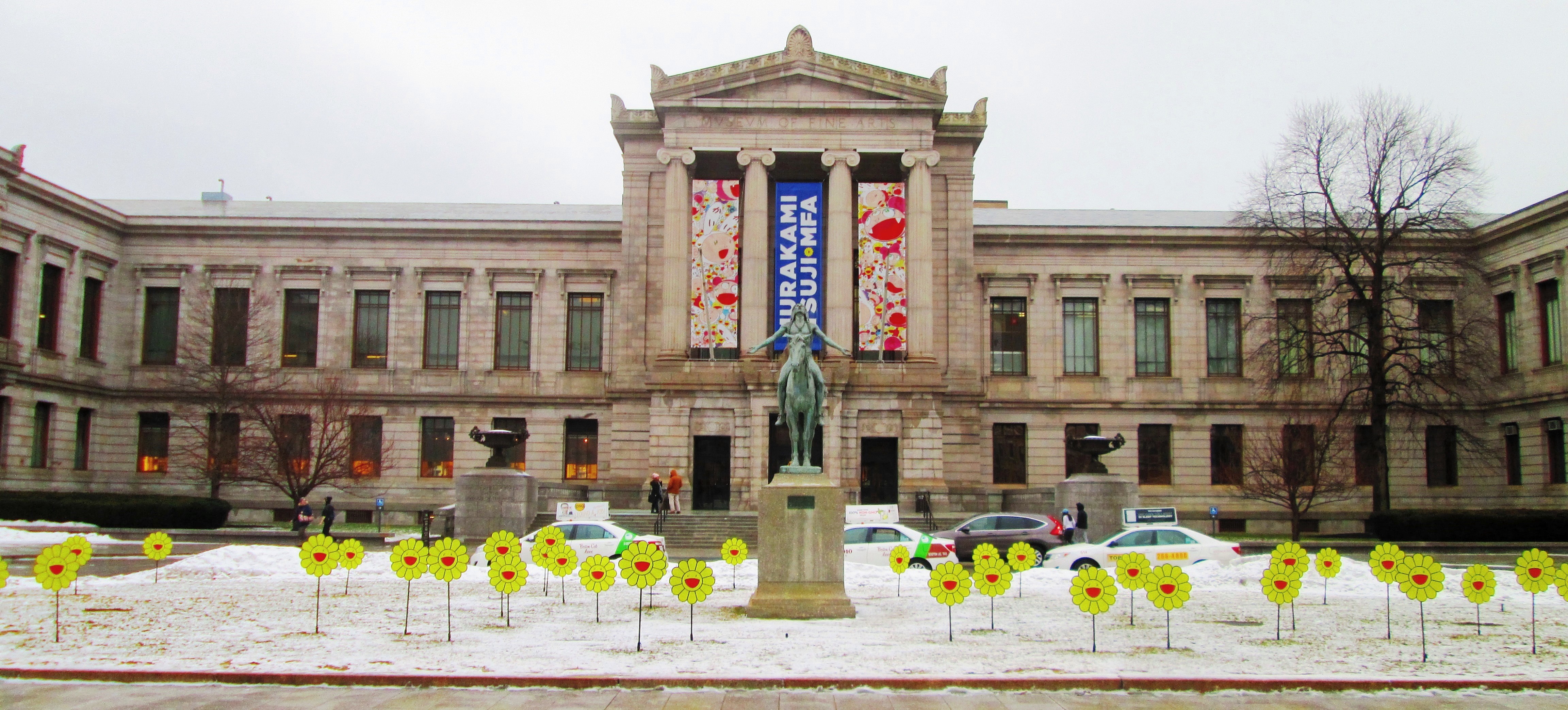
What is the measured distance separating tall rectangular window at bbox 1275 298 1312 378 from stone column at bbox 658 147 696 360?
22.6 meters

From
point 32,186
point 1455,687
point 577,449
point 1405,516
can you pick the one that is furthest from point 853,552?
point 32,186

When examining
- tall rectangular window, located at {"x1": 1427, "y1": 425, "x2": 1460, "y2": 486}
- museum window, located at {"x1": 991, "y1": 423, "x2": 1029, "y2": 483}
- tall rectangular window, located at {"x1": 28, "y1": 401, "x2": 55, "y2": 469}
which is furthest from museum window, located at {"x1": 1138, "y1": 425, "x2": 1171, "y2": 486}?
tall rectangular window, located at {"x1": 28, "y1": 401, "x2": 55, "y2": 469}

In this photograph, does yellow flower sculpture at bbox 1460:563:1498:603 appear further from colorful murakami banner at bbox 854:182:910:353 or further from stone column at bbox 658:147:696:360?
stone column at bbox 658:147:696:360

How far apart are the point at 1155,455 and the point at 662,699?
44.0 metres

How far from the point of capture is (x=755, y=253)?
4719 centimetres

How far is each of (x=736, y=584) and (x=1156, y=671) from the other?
11.2 metres

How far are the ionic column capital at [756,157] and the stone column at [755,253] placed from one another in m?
0.01

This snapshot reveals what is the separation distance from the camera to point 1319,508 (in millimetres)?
49625

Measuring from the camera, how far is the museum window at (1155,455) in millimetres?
51719

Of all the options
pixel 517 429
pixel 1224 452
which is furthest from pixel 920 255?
pixel 517 429

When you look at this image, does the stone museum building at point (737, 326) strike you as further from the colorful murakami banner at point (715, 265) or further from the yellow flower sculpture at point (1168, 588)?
the yellow flower sculpture at point (1168, 588)

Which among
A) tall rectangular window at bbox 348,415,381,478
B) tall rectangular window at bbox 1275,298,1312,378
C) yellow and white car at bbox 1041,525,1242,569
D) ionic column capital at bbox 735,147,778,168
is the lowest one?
yellow and white car at bbox 1041,525,1242,569

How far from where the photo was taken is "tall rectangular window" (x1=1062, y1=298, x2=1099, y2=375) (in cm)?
5266

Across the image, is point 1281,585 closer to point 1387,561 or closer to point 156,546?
point 1387,561
